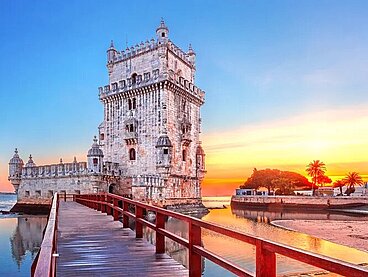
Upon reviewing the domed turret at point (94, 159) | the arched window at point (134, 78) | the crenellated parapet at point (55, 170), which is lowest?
the crenellated parapet at point (55, 170)

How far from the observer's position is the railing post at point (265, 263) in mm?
3893

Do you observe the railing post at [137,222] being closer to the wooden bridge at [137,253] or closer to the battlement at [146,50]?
the wooden bridge at [137,253]

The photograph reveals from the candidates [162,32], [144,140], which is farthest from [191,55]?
[144,140]

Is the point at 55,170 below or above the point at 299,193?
above

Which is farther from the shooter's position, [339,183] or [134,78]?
[339,183]

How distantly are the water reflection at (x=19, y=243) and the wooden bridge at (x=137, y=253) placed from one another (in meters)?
7.85

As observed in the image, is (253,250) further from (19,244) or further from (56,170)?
(56,170)

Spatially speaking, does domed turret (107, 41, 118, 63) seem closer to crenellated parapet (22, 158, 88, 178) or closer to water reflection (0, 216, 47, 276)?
crenellated parapet (22, 158, 88, 178)

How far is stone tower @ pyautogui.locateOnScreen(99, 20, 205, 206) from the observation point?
3862 centimetres

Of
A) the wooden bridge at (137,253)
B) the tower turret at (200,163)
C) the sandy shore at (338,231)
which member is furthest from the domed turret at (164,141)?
the wooden bridge at (137,253)

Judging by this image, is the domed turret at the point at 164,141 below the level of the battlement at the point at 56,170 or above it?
above

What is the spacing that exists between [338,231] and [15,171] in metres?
37.6

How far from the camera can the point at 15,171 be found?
4672 cm

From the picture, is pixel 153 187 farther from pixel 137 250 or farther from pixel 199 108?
pixel 137 250
